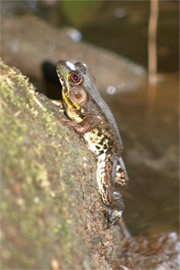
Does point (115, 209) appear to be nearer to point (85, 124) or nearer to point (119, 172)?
point (119, 172)

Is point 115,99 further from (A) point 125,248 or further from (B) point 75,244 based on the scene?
(B) point 75,244

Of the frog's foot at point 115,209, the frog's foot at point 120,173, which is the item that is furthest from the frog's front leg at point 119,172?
the frog's foot at point 115,209

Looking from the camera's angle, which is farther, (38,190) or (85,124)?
(85,124)

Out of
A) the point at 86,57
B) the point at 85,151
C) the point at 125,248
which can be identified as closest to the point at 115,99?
the point at 86,57

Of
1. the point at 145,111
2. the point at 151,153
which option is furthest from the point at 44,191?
the point at 145,111

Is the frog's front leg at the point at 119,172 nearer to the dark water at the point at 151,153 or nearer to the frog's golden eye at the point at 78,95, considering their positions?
the frog's golden eye at the point at 78,95

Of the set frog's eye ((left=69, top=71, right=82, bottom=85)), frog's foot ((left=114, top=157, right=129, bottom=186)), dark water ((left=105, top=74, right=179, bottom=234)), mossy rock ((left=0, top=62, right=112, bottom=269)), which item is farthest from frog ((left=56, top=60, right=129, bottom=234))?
dark water ((left=105, top=74, right=179, bottom=234))

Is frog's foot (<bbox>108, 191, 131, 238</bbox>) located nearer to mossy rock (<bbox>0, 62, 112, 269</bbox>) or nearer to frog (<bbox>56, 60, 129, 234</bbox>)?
frog (<bbox>56, 60, 129, 234</bbox>)
